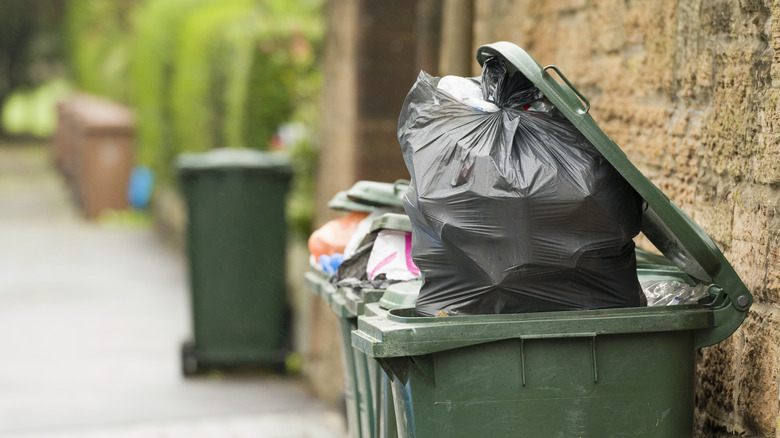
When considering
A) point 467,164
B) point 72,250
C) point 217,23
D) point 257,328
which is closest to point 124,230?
point 72,250

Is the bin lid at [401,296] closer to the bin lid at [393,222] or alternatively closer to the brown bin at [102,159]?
the bin lid at [393,222]

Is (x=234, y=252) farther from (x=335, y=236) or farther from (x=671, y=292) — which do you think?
(x=671, y=292)

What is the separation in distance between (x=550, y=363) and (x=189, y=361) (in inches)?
221

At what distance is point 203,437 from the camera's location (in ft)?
20.7

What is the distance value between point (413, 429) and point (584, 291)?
0.54 m

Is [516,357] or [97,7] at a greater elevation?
[97,7]

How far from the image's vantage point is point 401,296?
115 inches

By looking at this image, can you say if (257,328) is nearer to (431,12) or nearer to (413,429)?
(431,12)

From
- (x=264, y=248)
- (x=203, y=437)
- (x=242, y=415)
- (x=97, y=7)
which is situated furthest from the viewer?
(x=97, y=7)

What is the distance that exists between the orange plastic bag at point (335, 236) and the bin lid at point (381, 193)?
0.42 ft

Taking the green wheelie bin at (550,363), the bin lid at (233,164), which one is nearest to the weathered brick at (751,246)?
the green wheelie bin at (550,363)

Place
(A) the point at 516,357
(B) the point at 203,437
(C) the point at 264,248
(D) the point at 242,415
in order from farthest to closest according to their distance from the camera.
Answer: (C) the point at 264,248, (D) the point at 242,415, (B) the point at 203,437, (A) the point at 516,357

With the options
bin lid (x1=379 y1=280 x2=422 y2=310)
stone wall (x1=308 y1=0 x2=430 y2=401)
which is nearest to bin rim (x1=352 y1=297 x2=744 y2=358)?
bin lid (x1=379 y1=280 x2=422 y2=310)

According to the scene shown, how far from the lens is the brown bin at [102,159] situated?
15.2 m
